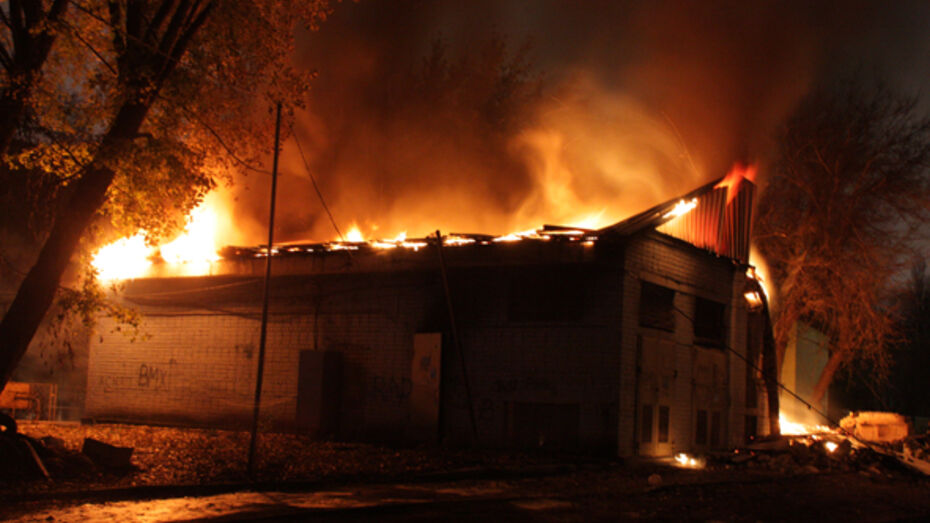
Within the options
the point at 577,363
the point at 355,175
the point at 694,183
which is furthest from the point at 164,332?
the point at 694,183

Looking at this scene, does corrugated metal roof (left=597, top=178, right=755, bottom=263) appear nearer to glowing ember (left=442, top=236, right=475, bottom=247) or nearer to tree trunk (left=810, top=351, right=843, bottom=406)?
glowing ember (left=442, top=236, right=475, bottom=247)

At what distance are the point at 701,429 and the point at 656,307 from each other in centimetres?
353

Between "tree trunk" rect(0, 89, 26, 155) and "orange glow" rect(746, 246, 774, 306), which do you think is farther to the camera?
"orange glow" rect(746, 246, 774, 306)

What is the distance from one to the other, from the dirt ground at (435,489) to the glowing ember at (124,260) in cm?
566

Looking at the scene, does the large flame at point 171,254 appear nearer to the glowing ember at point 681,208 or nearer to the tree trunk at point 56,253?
the tree trunk at point 56,253

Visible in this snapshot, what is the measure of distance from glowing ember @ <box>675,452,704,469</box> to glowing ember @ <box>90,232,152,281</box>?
13709 mm

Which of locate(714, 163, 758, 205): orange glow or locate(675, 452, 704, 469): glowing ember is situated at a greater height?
locate(714, 163, 758, 205): orange glow

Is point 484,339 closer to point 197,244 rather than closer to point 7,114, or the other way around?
point 197,244

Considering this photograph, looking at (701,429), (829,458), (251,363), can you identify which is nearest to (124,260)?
(251,363)

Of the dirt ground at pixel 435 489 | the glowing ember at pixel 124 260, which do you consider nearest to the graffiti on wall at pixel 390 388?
the dirt ground at pixel 435 489

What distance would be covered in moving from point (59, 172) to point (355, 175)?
12.9 meters

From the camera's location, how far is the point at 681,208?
55.8ft

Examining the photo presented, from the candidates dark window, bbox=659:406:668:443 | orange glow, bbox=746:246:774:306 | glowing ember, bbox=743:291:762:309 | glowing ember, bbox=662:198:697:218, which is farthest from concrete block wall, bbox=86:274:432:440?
orange glow, bbox=746:246:774:306

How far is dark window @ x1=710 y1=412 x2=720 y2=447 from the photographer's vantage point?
60.2 ft
